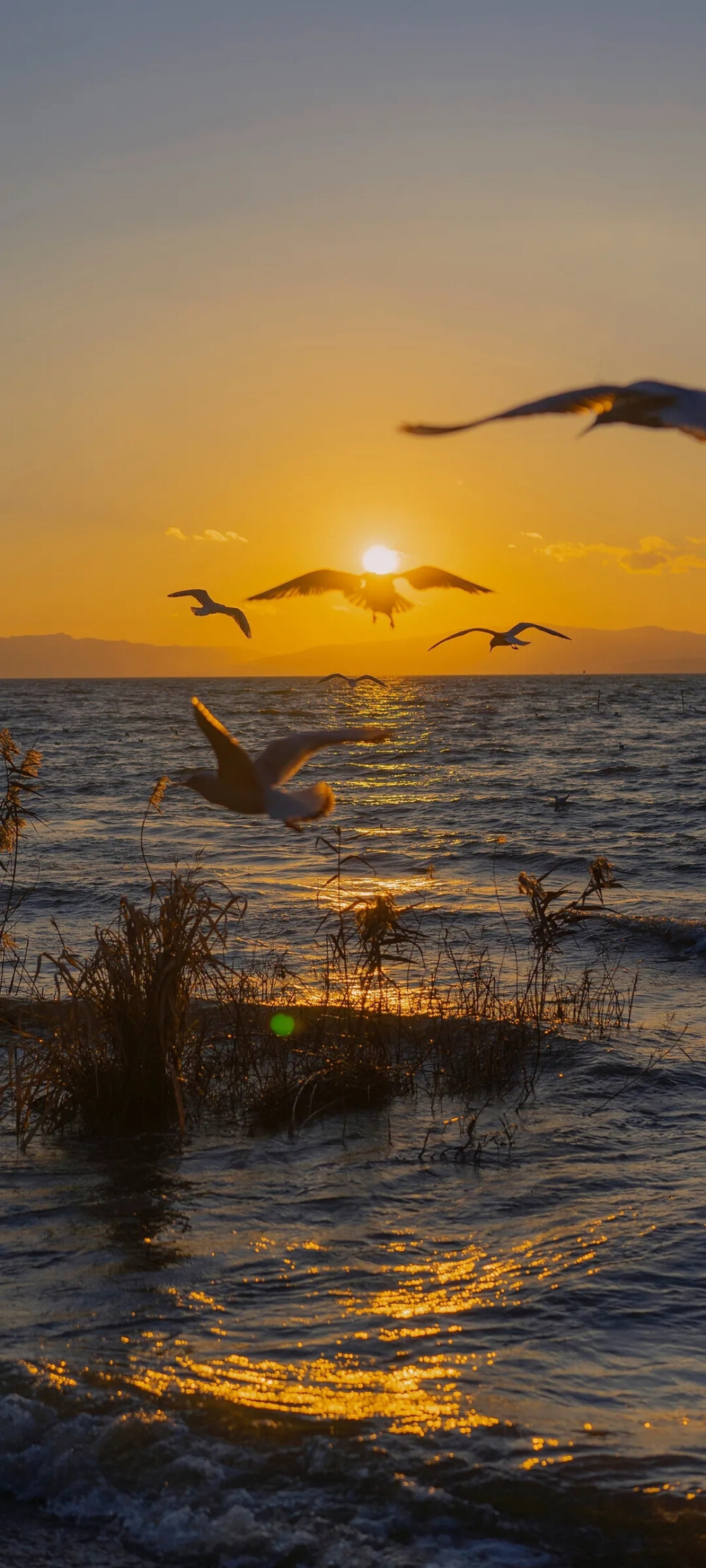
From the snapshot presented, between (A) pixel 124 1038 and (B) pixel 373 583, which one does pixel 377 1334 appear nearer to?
(A) pixel 124 1038

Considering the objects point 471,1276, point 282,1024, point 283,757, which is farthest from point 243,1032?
point 471,1276

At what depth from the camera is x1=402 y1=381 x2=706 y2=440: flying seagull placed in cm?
477

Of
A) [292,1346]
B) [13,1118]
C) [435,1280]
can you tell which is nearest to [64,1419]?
[292,1346]

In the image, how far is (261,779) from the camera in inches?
225

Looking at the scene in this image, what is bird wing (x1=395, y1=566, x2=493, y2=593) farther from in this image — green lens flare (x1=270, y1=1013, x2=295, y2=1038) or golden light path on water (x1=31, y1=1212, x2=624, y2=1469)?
golden light path on water (x1=31, y1=1212, x2=624, y2=1469)

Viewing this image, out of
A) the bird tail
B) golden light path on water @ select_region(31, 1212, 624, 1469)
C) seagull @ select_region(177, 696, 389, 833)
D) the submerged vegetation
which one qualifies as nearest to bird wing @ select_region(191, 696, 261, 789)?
seagull @ select_region(177, 696, 389, 833)

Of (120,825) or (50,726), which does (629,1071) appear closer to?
(120,825)

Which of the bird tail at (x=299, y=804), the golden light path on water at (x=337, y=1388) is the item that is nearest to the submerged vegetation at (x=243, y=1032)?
the bird tail at (x=299, y=804)

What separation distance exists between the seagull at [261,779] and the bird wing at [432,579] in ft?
10.2

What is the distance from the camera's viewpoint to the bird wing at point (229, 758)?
5688mm

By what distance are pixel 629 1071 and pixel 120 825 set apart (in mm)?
13659

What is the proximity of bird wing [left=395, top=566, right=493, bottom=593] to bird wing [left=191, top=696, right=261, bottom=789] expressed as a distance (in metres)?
3.26

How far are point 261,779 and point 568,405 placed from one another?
1989 millimetres

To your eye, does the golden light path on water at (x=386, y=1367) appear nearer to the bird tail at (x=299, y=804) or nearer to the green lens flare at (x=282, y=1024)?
the bird tail at (x=299, y=804)
